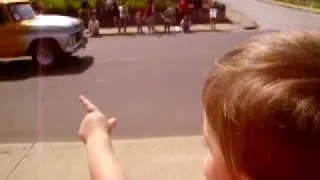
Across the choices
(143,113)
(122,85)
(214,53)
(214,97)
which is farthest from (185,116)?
(214,53)

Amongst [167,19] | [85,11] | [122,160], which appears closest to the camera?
[122,160]

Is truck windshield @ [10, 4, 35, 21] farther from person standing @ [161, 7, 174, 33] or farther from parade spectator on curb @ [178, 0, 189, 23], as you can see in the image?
parade spectator on curb @ [178, 0, 189, 23]

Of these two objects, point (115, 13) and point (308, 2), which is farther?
point (308, 2)

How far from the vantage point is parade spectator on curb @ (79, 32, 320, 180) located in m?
0.90

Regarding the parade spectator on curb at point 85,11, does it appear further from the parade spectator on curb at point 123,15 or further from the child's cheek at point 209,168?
the child's cheek at point 209,168

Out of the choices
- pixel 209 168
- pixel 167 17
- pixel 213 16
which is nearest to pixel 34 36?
pixel 167 17

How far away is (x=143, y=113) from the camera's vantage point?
29.6ft

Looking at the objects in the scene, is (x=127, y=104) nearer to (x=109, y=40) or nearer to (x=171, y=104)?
(x=171, y=104)

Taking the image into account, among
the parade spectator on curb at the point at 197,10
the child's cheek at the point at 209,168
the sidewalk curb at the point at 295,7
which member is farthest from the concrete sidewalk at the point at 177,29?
the child's cheek at the point at 209,168

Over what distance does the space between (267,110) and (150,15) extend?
25.0 metres

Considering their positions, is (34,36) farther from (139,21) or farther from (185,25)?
(185,25)

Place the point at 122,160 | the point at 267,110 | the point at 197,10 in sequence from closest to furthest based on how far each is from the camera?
1. the point at 267,110
2. the point at 122,160
3. the point at 197,10

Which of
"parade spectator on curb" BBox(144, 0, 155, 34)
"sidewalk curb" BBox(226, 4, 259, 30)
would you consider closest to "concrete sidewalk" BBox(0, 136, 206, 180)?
"parade spectator on curb" BBox(144, 0, 155, 34)

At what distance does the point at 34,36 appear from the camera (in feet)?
50.3
